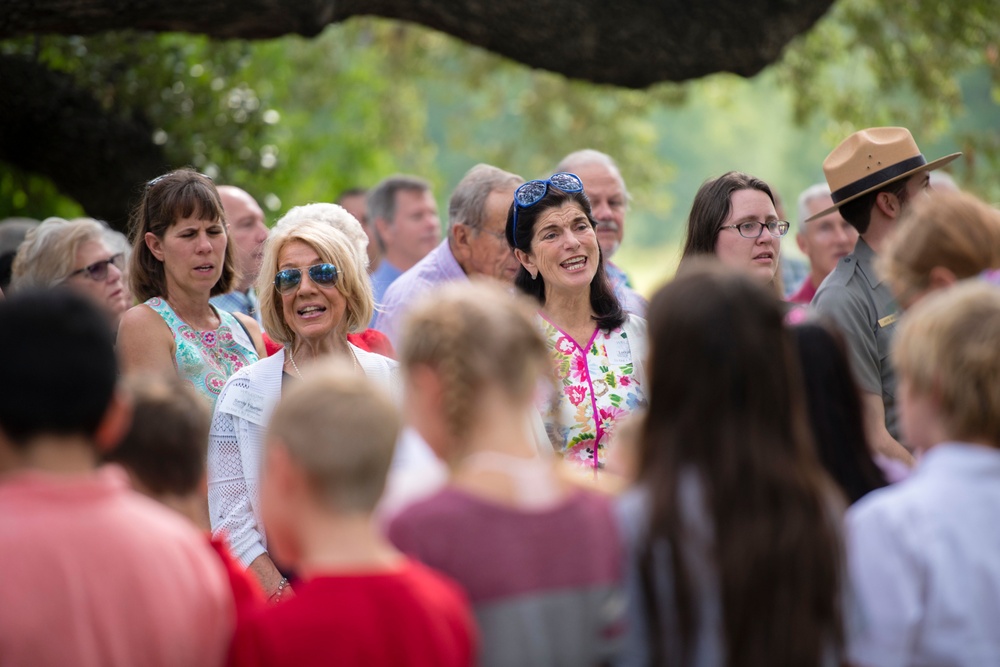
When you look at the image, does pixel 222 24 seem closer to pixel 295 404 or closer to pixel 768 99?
pixel 295 404

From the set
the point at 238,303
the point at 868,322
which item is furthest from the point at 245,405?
the point at 868,322

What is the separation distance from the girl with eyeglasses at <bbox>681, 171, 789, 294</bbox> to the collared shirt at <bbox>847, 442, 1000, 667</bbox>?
2.38 metres

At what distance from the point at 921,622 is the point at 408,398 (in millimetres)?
1254

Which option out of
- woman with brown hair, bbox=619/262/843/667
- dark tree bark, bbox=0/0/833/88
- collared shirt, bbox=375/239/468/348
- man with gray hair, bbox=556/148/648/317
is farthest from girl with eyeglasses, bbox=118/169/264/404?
woman with brown hair, bbox=619/262/843/667

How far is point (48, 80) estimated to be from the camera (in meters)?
8.37

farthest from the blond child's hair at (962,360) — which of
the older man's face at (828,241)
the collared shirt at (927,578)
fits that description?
the older man's face at (828,241)

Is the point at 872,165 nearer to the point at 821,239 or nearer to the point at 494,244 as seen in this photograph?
the point at 494,244

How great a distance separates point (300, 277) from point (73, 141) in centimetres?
448

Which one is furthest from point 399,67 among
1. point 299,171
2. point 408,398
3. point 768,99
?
point 768,99

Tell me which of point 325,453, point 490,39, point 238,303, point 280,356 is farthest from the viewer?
point 490,39

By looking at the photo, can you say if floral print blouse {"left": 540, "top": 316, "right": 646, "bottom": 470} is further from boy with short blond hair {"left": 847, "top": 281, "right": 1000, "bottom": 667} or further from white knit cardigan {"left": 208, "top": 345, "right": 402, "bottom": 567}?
boy with short blond hair {"left": 847, "top": 281, "right": 1000, "bottom": 667}

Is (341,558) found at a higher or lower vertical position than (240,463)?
lower

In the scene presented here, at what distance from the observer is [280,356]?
4715mm

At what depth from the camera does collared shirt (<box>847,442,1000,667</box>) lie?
2.63 m
